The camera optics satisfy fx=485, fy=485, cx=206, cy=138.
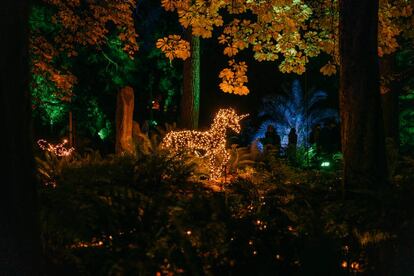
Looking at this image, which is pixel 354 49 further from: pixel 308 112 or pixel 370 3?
pixel 308 112

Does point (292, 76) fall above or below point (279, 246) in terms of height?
above

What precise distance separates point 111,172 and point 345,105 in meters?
3.13

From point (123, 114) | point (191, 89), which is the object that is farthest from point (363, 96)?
point (191, 89)

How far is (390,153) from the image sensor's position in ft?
25.3

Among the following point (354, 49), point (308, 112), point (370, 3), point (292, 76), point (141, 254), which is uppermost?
point (292, 76)

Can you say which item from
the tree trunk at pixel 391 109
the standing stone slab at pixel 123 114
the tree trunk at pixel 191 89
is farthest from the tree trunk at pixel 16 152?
the tree trunk at pixel 191 89

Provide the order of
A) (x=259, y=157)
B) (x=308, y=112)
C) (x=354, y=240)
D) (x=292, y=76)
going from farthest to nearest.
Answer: (x=292, y=76)
(x=308, y=112)
(x=259, y=157)
(x=354, y=240)

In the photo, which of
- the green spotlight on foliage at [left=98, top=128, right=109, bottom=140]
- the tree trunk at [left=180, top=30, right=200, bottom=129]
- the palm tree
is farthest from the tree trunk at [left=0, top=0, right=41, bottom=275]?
the green spotlight on foliage at [left=98, top=128, right=109, bottom=140]

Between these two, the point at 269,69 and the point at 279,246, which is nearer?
the point at 279,246

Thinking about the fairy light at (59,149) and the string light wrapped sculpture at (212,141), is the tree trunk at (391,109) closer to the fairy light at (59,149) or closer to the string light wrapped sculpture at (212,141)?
the string light wrapped sculpture at (212,141)

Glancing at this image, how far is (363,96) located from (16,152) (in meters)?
4.27

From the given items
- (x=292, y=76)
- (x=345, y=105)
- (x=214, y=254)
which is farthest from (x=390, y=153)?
(x=292, y=76)

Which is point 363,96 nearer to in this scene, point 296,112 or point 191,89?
point 191,89

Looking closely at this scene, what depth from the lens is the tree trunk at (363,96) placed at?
6.18 metres
